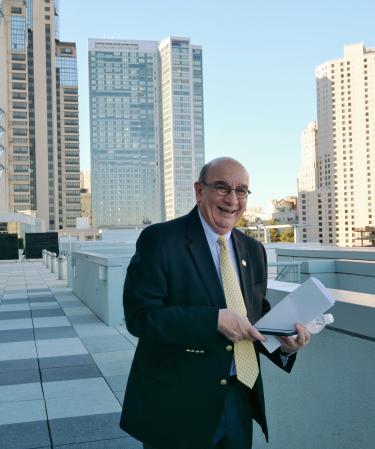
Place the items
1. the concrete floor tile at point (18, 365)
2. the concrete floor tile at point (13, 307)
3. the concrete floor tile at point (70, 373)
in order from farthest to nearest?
1. the concrete floor tile at point (13, 307)
2. the concrete floor tile at point (18, 365)
3. the concrete floor tile at point (70, 373)

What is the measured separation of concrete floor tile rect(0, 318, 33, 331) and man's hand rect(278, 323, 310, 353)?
8.05 meters

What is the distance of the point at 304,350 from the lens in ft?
9.12

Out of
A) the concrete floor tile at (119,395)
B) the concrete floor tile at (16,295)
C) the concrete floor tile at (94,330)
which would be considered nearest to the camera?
the concrete floor tile at (119,395)

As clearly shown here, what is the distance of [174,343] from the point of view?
195 cm

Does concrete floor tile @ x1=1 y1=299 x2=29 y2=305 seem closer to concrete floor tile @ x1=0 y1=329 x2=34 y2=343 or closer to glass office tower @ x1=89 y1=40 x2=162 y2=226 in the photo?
concrete floor tile @ x1=0 y1=329 x2=34 y2=343

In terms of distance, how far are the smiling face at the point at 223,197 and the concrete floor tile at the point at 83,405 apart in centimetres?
303

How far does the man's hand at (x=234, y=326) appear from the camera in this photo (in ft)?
6.34

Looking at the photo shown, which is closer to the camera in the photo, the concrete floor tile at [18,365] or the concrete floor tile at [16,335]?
the concrete floor tile at [18,365]

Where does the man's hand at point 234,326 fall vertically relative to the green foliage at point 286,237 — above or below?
above

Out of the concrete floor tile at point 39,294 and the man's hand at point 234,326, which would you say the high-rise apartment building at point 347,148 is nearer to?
the concrete floor tile at point 39,294

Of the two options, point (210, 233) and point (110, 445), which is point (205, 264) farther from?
point (110, 445)

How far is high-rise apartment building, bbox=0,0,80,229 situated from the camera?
119375 millimetres

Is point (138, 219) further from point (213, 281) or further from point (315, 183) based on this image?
point (213, 281)

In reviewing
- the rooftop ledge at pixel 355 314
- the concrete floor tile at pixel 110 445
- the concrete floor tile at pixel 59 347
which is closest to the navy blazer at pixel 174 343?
the rooftop ledge at pixel 355 314
